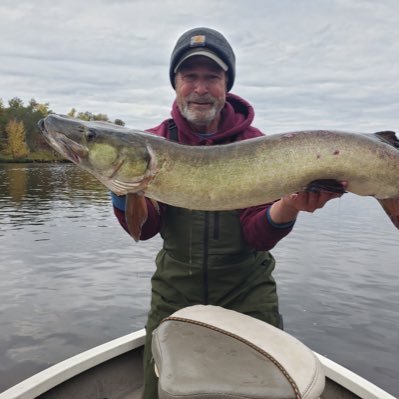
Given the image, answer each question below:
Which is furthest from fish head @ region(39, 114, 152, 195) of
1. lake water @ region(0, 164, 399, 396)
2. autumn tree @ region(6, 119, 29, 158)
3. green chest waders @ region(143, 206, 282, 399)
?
autumn tree @ region(6, 119, 29, 158)

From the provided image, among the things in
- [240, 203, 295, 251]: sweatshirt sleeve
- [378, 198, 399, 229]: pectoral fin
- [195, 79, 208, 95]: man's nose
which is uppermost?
[195, 79, 208, 95]: man's nose

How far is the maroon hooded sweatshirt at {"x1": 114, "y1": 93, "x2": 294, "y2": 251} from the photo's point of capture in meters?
3.07

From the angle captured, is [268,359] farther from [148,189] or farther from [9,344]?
[9,344]

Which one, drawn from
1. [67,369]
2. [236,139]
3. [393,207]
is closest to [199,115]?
[236,139]

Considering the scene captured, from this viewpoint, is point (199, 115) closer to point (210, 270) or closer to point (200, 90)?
point (200, 90)

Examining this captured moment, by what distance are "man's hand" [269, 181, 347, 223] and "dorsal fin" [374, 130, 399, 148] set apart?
1.26 feet

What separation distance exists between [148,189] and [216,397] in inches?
49.9

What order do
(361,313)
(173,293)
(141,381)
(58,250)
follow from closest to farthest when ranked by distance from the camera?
1. (173,293)
2. (141,381)
3. (361,313)
4. (58,250)

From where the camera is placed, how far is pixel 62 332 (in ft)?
26.3

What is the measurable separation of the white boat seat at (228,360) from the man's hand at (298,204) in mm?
731

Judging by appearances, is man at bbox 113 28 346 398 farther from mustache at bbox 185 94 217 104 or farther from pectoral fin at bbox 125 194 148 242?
pectoral fin at bbox 125 194 148 242

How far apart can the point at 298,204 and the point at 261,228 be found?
313 millimetres

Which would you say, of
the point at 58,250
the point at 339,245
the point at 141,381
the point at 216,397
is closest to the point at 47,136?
the point at 216,397

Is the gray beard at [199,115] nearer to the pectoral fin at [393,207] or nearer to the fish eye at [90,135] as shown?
the fish eye at [90,135]
